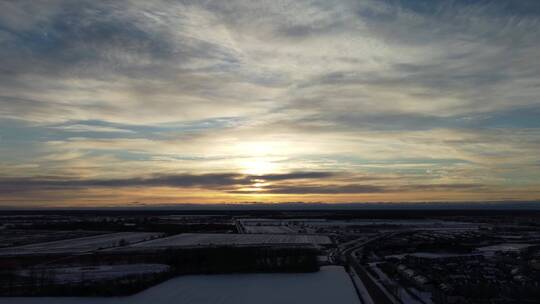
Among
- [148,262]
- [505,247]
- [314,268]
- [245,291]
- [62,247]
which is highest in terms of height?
[62,247]

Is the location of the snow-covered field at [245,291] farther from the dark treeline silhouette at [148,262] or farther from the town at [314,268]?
the dark treeline silhouette at [148,262]

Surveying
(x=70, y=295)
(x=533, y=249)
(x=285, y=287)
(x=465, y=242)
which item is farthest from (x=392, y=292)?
(x=465, y=242)

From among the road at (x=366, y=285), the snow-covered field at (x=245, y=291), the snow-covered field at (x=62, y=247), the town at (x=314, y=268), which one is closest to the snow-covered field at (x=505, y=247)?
the town at (x=314, y=268)

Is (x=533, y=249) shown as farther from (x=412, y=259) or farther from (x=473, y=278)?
(x=473, y=278)

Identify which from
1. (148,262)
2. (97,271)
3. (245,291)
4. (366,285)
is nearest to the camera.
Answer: (245,291)

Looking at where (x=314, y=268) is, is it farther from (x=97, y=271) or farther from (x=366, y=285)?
(x=97, y=271)

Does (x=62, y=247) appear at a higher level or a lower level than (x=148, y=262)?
higher

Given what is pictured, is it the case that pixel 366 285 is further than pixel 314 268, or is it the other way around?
pixel 314 268

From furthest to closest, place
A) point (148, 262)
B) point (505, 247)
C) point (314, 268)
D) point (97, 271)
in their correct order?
1. point (505, 247)
2. point (148, 262)
3. point (314, 268)
4. point (97, 271)

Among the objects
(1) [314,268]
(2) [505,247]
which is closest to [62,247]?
(1) [314,268]
